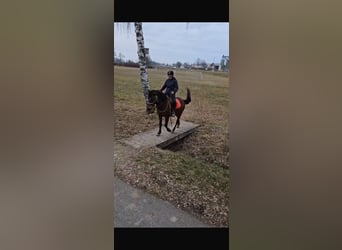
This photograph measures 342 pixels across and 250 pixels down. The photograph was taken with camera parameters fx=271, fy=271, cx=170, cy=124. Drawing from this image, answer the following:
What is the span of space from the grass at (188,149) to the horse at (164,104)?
1.2 inches

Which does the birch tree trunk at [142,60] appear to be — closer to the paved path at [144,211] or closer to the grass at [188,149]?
the grass at [188,149]

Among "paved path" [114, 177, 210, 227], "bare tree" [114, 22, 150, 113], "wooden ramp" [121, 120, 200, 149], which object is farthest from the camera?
"wooden ramp" [121, 120, 200, 149]

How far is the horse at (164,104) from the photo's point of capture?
1.81m

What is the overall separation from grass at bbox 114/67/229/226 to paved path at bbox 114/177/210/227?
0.14 ft

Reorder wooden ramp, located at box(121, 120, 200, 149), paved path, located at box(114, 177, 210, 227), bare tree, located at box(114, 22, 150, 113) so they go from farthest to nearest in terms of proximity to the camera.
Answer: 1. wooden ramp, located at box(121, 120, 200, 149)
2. bare tree, located at box(114, 22, 150, 113)
3. paved path, located at box(114, 177, 210, 227)

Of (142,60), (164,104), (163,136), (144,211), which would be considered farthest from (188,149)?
(142,60)

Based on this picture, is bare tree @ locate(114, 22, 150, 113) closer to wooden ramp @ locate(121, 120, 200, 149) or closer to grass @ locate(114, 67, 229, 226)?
grass @ locate(114, 67, 229, 226)

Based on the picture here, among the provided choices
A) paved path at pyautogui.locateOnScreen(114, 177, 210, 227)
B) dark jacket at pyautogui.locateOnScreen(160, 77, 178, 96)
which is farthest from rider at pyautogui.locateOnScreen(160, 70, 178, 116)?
paved path at pyautogui.locateOnScreen(114, 177, 210, 227)

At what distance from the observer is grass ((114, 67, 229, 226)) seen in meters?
1.59

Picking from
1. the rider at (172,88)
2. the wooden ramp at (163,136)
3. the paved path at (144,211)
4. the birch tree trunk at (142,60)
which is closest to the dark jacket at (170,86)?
the rider at (172,88)

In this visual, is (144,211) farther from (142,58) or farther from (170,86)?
(142,58)

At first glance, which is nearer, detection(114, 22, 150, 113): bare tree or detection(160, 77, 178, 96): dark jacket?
detection(114, 22, 150, 113): bare tree
